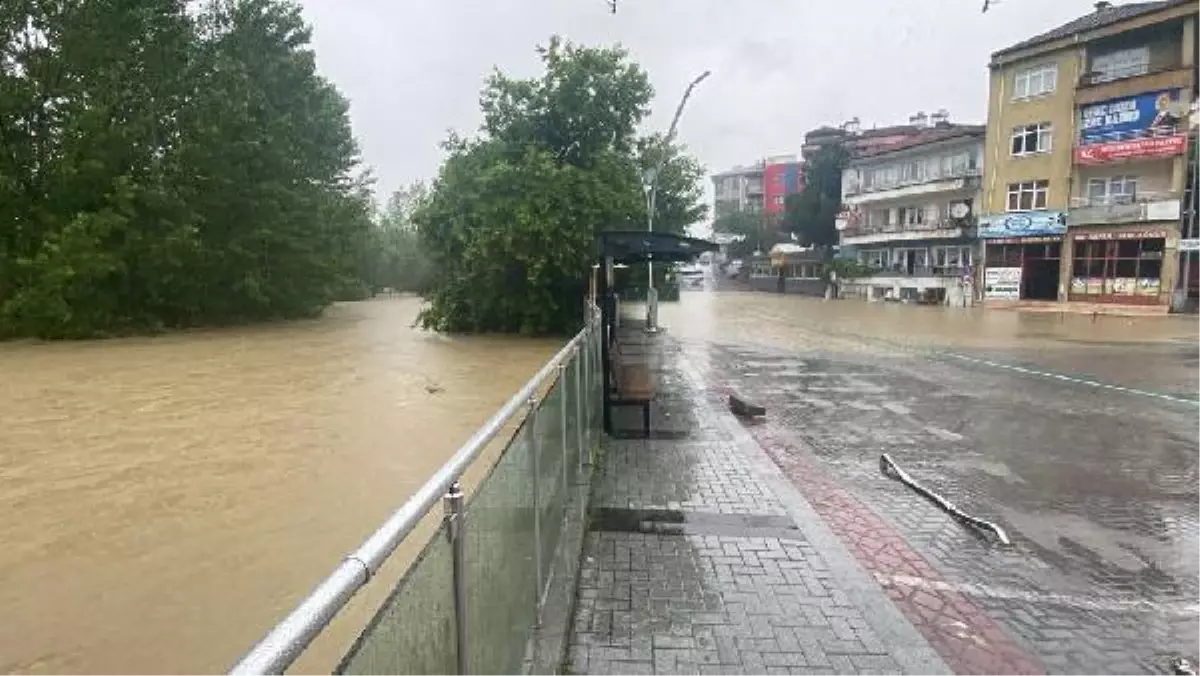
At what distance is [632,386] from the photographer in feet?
30.6

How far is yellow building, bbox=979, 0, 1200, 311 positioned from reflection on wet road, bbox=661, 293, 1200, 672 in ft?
57.4

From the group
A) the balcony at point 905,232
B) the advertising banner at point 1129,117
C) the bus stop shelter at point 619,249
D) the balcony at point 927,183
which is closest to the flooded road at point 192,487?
the bus stop shelter at point 619,249

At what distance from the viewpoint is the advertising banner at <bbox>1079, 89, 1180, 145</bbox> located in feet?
112

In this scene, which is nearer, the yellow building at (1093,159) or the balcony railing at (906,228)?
the yellow building at (1093,159)

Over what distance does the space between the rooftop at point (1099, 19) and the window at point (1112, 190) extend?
24.3 feet

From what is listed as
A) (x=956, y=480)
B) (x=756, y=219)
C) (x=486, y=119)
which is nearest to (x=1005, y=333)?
(x=486, y=119)

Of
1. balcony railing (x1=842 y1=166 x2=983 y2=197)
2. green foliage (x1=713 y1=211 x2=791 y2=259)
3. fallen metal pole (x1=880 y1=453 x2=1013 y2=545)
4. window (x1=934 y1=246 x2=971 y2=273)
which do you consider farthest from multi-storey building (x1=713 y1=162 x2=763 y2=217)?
fallen metal pole (x1=880 y1=453 x2=1013 y2=545)

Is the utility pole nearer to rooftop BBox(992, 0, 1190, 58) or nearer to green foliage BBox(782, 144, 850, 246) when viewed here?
rooftop BBox(992, 0, 1190, 58)

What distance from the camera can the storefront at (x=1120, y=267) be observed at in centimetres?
3478

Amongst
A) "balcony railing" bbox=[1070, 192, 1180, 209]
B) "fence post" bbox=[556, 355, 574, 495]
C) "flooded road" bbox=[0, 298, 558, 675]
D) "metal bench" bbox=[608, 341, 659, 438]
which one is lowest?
"flooded road" bbox=[0, 298, 558, 675]

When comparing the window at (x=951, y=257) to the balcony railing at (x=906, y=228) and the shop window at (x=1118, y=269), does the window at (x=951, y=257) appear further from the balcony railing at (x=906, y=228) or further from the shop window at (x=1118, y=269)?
the shop window at (x=1118, y=269)

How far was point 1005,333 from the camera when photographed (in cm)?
2567

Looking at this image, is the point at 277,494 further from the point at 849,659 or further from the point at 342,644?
the point at 849,659

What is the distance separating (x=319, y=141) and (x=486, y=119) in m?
20.7
